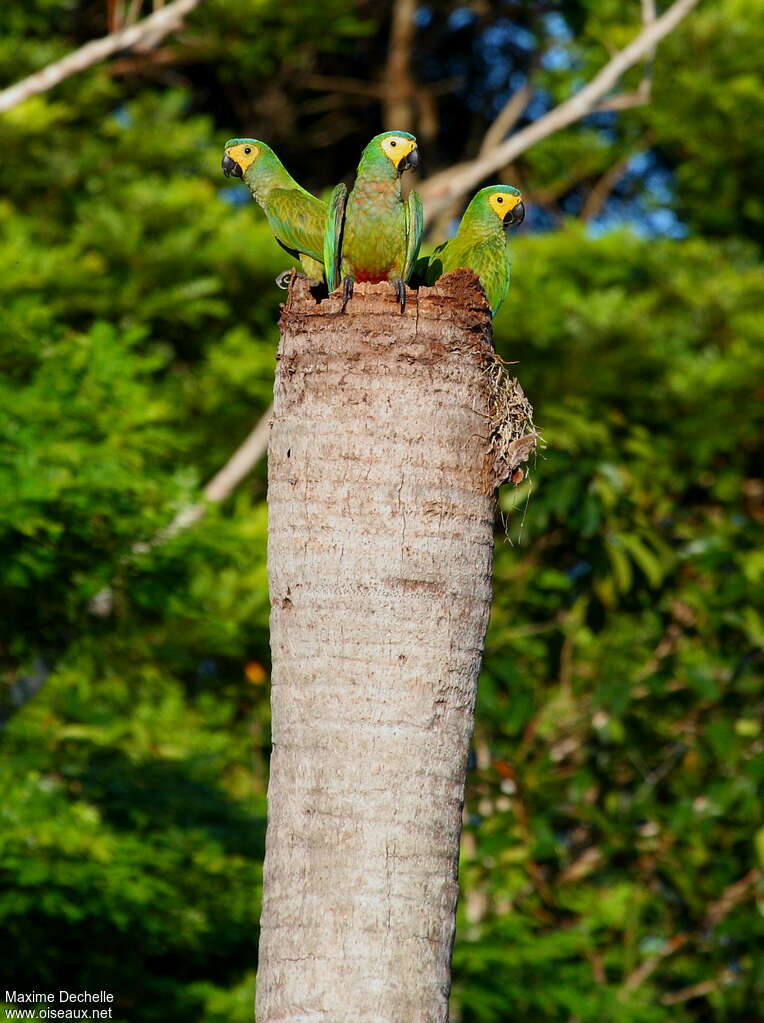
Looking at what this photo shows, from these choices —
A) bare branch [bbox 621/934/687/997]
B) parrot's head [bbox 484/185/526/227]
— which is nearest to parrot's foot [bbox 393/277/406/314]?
Result: parrot's head [bbox 484/185/526/227]

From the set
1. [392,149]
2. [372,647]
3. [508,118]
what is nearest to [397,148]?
[392,149]

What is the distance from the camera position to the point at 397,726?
108 inches

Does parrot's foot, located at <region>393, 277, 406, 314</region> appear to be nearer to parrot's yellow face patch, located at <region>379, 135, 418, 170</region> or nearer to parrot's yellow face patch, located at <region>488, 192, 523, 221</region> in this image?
parrot's yellow face patch, located at <region>379, 135, 418, 170</region>

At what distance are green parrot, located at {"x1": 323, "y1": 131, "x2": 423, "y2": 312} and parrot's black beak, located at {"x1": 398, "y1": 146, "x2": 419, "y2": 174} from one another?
1.1 inches

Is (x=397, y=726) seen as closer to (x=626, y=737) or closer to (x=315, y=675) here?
(x=315, y=675)

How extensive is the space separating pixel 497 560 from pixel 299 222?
4.83 meters

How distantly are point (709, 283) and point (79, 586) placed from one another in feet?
18.1

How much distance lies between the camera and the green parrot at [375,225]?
360 cm

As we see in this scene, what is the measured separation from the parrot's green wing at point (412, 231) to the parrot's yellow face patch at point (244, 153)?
0.85 metres

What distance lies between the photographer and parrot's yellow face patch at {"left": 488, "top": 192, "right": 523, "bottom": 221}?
430cm

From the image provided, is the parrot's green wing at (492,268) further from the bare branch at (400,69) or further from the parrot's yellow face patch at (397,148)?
the bare branch at (400,69)

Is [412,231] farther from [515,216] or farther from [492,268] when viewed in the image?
[515,216]

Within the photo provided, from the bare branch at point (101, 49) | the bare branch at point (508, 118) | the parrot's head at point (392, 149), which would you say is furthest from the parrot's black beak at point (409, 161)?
the bare branch at point (508, 118)

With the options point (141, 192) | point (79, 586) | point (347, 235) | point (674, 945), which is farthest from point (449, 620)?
point (141, 192)
